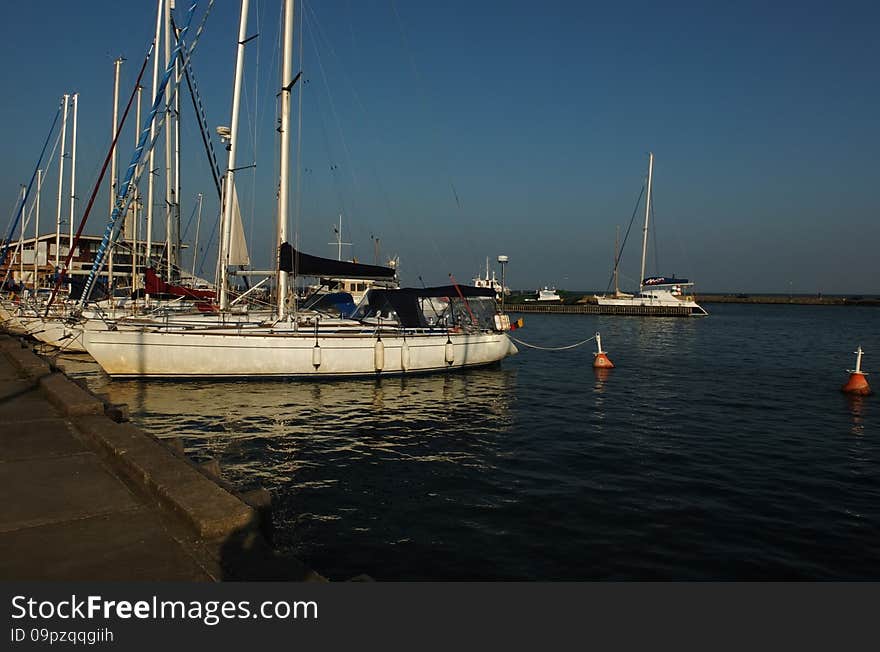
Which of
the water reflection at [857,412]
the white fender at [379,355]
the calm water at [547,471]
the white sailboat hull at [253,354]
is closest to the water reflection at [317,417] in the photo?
the calm water at [547,471]

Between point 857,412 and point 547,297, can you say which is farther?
point 547,297

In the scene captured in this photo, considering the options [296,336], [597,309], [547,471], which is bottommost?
[547,471]

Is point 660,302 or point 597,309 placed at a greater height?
point 660,302

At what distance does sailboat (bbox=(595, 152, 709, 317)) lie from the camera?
81188 millimetres

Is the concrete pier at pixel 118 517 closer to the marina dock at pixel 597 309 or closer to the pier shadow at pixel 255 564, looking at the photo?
the pier shadow at pixel 255 564

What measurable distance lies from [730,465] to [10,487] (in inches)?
474

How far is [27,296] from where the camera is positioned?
33031 millimetres

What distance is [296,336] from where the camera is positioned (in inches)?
788

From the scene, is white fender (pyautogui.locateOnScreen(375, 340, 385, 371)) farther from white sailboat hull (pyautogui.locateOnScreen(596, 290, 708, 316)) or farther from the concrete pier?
white sailboat hull (pyautogui.locateOnScreen(596, 290, 708, 316))

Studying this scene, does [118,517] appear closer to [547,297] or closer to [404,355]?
[404,355]

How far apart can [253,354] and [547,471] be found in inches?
480

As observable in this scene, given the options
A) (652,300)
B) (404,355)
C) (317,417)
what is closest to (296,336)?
(404,355)

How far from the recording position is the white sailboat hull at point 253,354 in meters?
18.8

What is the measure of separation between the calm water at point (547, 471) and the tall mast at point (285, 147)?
391 cm
